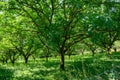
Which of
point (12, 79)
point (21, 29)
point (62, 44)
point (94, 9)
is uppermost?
point (94, 9)

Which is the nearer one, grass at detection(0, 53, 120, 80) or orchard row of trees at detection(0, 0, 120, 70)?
grass at detection(0, 53, 120, 80)

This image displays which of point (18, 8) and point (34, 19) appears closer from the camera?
point (18, 8)

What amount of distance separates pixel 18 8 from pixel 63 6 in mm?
3974

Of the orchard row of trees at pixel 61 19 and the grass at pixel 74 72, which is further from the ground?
the orchard row of trees at pixel 61 19

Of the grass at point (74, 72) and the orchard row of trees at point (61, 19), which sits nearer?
the grass at point (74, 72)

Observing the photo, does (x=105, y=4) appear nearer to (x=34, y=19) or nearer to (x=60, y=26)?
(x=60, y=26)

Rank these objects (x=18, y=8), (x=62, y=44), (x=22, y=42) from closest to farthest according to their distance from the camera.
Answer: (x=18, y=8)
(x=62, y=44)
(x=22, y=42)

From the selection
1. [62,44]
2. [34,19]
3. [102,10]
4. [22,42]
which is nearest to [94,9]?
[102,10]

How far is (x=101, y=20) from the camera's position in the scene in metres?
15.8

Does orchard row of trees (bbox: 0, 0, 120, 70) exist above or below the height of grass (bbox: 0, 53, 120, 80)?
above

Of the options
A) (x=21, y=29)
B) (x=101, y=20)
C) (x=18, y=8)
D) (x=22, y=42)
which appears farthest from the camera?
(x=22, y=42)

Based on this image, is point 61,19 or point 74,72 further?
point 61,19

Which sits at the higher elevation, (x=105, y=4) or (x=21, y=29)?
(x=105, y=4)

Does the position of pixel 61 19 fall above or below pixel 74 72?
above
